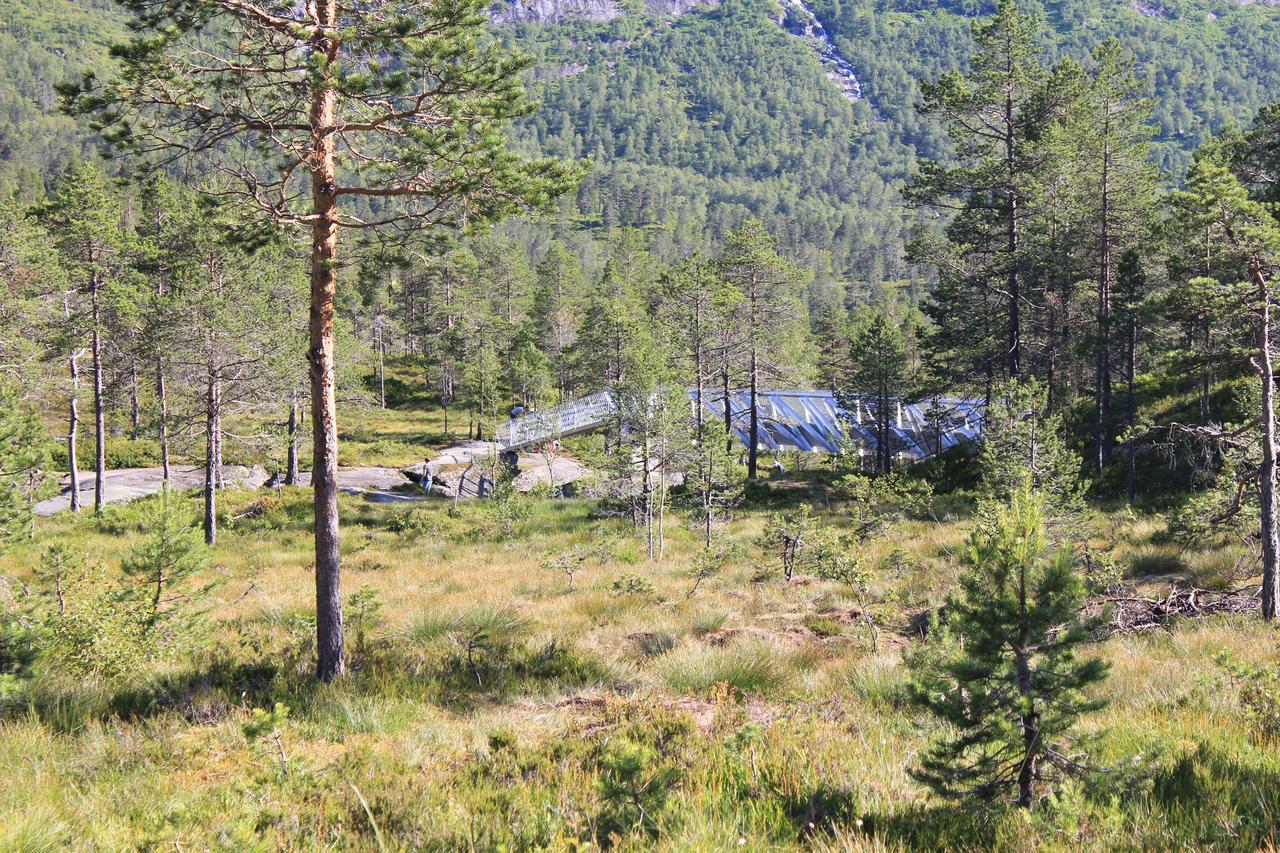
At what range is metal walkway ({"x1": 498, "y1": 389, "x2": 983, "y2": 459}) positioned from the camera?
36344 millimetres

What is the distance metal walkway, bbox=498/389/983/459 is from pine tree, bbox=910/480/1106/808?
29861mm

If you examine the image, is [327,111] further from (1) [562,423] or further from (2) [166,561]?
(1) [562,423]

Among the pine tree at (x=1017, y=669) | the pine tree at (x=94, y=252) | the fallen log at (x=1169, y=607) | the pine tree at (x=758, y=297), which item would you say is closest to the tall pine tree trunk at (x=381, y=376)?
the pine tree at (x=94, y=252)

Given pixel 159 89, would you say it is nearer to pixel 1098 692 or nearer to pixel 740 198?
pixel 1098 692

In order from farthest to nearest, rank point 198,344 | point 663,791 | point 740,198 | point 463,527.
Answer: point 740,198 < point 463,527 < point 198,344 < point 663,791

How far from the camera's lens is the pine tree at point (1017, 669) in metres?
3.18

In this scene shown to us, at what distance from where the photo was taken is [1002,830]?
3.28 metres

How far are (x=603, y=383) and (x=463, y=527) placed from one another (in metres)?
23.9

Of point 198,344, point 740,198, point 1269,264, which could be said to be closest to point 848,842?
point 1269,264

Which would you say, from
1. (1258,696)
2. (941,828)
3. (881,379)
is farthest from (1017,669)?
(881,379)

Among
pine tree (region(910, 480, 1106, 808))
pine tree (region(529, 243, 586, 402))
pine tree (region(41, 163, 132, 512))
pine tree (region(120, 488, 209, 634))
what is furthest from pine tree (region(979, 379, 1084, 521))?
pine tree (region(529, 243, 586, 402))

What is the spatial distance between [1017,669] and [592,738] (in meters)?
3.18

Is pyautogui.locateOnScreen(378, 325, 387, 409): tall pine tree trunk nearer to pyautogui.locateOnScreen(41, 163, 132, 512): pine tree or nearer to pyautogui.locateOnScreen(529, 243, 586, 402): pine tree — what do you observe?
pyautogui.locateOnScreen(529, 243, 586, 402): pine tree

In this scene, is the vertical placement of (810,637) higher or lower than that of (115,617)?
lower
